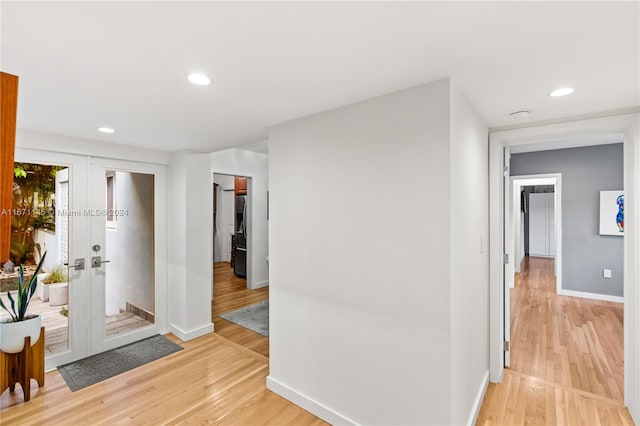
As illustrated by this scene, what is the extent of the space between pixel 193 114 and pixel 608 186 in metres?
6.09

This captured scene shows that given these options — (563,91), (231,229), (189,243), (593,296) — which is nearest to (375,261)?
(563,91)

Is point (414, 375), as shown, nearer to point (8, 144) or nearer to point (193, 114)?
point (8, 144)

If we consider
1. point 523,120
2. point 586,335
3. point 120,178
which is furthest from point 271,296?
point 586,335

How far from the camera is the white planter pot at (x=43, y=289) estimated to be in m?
2.90

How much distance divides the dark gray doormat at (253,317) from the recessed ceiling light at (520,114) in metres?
3.41

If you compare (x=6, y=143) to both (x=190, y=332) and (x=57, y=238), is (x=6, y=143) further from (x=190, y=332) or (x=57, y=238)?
(x=190, y=332)

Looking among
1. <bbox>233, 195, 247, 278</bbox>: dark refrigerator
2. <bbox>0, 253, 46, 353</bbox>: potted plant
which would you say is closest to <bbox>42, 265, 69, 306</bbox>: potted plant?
<bbox>0, 253, 46, 353</bbox>: potted plant

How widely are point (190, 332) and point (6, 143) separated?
10.3ft

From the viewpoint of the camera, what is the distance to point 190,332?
11.8 ft

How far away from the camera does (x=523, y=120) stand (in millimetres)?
2463

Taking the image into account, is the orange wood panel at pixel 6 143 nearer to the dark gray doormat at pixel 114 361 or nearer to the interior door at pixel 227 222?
the dark gray doormat at pixel 114 361

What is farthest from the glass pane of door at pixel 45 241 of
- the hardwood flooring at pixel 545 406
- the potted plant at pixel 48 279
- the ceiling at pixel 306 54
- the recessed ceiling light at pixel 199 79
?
the hardwood flooring at pixel 545 406

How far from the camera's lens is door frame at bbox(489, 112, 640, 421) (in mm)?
2160

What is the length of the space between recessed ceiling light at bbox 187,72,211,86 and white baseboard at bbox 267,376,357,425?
231 centimetres
